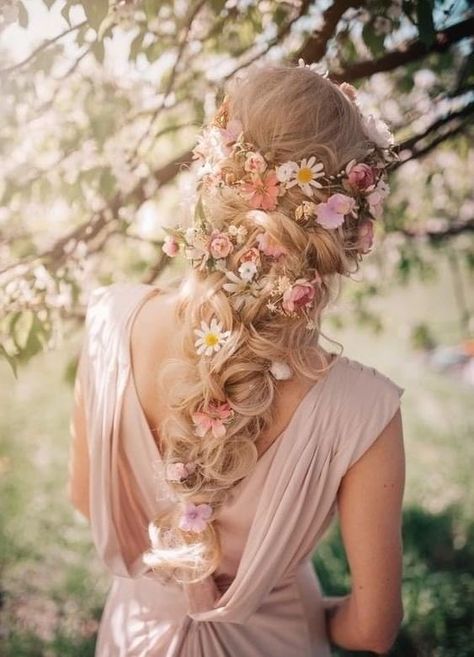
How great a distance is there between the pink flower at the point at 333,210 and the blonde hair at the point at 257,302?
0.03 m

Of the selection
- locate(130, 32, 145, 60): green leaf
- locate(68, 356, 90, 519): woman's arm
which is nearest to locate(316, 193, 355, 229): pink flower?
locate(68, 356, 90, 519): woman's arm

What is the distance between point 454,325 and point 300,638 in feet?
19.8

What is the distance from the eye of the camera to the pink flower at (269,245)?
1324 millimetres

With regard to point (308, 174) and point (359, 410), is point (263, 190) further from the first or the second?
point (359, 410)

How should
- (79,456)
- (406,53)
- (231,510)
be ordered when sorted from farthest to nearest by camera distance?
(406,53)
(79,456)
(231,510)

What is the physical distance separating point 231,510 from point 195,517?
0.29ft

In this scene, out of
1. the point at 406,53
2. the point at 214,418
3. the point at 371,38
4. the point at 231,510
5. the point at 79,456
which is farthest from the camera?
the point at 406,53

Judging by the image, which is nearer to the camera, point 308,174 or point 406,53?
point 308,174

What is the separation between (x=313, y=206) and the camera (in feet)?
4.31

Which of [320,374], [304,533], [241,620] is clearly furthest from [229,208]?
[241,620]

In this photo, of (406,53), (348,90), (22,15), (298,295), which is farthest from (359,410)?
(406,53)

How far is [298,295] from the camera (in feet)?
4.29

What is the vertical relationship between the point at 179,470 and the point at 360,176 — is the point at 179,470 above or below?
below

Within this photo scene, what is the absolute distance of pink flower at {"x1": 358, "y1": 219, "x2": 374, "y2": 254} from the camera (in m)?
1.41
